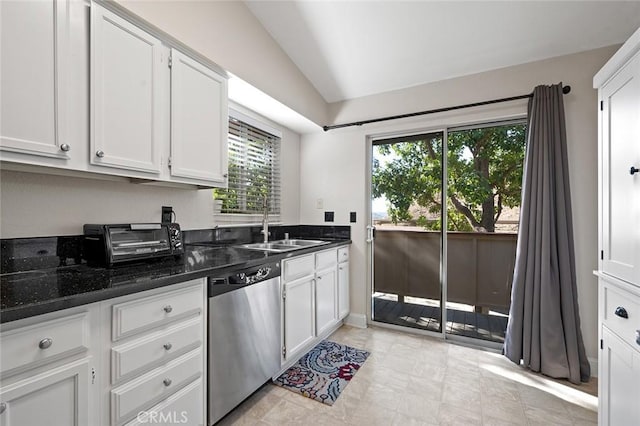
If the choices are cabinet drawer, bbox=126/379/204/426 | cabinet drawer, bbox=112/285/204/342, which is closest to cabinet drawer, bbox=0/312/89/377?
cabinet drawer, bbox=112/285/204/342

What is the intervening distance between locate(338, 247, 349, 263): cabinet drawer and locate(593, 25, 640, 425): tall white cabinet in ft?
6.29

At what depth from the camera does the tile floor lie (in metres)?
1.66

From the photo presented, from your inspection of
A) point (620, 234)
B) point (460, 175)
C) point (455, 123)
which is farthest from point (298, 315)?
point (455, 123)

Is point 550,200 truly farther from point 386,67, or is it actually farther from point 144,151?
point 144,151

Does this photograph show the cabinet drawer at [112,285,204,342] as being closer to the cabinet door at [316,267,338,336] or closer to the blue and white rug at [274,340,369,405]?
the blue and white rug at [274,340,369,405]

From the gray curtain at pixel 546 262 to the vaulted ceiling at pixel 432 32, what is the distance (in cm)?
42

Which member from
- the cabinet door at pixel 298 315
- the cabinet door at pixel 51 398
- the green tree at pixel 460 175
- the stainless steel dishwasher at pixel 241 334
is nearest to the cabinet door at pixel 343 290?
the cabinet door at pixel 298 315

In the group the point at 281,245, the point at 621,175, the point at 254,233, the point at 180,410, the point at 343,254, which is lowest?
the point at 180,410

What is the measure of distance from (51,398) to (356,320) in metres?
2.60

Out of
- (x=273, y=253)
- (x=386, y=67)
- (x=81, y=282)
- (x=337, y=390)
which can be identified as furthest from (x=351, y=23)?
(x=337, y=390)

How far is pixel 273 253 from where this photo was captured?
1.92 meters

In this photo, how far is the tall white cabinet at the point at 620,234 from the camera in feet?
3.61

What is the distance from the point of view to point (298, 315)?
218cm

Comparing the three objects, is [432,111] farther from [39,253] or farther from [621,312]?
[39,253]
